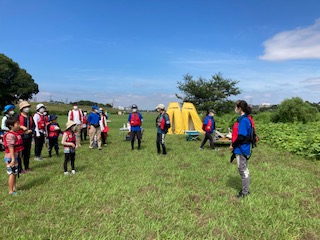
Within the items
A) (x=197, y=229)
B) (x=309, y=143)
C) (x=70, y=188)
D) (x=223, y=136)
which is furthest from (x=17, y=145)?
(x=309, y=143)

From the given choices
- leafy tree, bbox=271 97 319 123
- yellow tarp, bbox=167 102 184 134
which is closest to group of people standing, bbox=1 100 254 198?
yellow tarp, bbox=167 102 184 134

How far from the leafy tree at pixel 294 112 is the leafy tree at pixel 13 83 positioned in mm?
46541

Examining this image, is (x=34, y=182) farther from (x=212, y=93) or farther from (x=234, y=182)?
(x=212, y=93)

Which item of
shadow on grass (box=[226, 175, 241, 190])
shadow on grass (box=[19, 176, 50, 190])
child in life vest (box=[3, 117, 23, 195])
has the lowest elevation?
shadow on grass (box=[226, 175, 241, 190])

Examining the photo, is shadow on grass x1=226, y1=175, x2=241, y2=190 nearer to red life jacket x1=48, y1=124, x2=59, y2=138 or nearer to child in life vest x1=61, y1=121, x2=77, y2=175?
child in life vest x1=61, y1=121, x2=77, y2=175

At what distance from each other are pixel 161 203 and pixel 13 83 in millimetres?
58607

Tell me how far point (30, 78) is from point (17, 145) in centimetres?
6093

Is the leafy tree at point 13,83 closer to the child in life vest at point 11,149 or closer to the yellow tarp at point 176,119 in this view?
the yellow tarp at point 176,119

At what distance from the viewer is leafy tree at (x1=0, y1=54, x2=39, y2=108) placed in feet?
161

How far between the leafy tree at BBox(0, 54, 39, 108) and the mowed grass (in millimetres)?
49143

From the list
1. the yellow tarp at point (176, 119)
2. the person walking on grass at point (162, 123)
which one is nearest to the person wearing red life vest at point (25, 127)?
the person walking on grass at point (162, 123)

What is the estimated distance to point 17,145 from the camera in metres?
5.70

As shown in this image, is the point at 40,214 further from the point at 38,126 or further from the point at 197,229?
the point at 38,126

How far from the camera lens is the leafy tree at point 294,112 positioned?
87.6 feet
